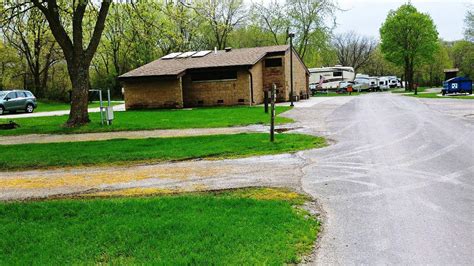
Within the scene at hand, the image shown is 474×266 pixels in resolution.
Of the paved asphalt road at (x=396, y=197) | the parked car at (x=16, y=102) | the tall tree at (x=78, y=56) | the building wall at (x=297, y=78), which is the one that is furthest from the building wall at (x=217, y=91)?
the paved asphalt road at (x=396, y=197)

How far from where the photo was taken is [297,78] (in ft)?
136

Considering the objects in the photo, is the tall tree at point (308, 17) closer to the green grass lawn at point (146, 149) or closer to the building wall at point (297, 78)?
the building wall at point (297, 78)

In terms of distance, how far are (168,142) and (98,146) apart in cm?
218

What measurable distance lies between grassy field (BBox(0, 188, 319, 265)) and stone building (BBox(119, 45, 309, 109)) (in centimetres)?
2705

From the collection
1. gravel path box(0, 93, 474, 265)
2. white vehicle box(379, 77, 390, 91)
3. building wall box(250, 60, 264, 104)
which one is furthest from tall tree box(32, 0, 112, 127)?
white vehicle box(379, 77, 390, 91)

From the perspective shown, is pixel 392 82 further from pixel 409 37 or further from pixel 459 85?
pixel 459 85

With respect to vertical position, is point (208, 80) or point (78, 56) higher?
point (78, 56)

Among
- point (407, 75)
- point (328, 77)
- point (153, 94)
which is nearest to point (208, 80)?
point (153, 94)

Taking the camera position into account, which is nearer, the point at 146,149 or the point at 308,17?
the point at 146,149

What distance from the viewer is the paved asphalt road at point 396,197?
493 cm

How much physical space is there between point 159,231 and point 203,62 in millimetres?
31179

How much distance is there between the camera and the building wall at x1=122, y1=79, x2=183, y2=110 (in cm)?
3428

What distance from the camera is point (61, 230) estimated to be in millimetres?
5723

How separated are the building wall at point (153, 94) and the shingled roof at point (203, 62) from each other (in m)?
0.78
